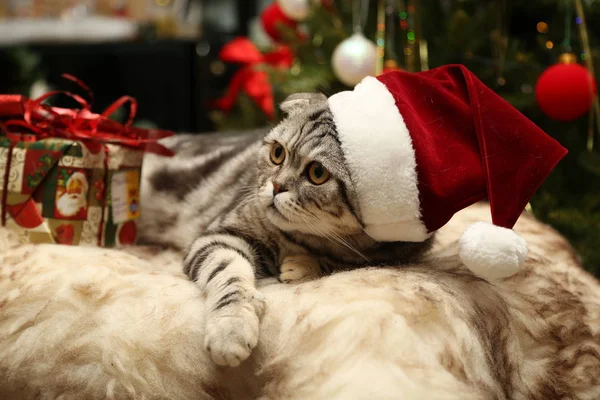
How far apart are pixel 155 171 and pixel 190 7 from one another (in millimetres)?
1803

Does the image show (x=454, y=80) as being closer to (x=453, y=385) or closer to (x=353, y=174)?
(x=353, y=174)

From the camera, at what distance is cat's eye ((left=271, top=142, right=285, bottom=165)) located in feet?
3.40

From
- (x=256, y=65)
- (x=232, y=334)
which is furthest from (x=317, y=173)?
(x=256, y=65)

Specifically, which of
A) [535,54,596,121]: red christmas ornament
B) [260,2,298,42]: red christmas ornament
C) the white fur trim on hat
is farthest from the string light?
the white fur trim on hat

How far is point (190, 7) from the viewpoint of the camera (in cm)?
312

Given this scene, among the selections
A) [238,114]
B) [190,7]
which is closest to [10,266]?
[238,114]

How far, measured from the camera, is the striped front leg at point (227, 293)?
2.70 ft

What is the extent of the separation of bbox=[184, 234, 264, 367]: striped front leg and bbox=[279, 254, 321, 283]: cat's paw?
0.06 meters

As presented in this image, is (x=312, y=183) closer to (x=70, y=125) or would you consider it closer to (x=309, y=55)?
(x=70, y=125)

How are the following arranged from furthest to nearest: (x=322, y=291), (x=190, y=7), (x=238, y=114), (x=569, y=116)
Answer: (x=190, y=7) < (x=238, y=114) < (x=569, y=116) < (x=322, y=291)

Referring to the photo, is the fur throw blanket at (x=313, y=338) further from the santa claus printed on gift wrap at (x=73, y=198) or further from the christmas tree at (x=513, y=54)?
the christmas tree at (x=513, y=54)

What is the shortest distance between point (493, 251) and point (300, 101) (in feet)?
1.43

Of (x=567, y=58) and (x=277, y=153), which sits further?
(x=567, y=58)

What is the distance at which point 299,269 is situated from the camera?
1051 millimetres
